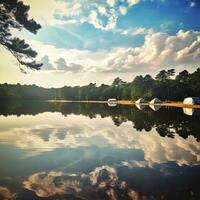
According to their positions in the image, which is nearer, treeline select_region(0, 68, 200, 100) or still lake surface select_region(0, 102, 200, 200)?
still lake surface select_region(0, 102, 200, 200)

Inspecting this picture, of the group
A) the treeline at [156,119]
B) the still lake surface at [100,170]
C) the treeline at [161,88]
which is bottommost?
the still lake surface at [100,170]

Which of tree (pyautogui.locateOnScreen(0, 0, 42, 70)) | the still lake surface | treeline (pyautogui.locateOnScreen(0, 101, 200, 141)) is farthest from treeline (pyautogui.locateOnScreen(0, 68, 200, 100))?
the still lake surface

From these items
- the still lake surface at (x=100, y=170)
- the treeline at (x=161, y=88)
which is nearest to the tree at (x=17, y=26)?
the still lake surface at (x=100, y=170)

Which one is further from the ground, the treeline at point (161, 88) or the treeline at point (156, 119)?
the treeline at point (161, 88)

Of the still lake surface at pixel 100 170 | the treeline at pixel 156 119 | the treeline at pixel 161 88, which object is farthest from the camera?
the treeline at pixel 161 88

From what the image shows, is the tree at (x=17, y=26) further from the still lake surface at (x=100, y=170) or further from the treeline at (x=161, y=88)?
the treeline at (x=161, y=88)

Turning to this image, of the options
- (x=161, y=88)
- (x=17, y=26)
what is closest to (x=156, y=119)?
(x=17, y=26)

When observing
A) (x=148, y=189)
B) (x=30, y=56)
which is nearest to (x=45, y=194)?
(x=148, y=189)

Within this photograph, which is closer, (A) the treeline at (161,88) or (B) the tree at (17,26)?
(B) the tree at (17,26)

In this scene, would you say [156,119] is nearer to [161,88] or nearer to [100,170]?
[100,170]

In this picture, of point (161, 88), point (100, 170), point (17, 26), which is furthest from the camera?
point (161, 88)

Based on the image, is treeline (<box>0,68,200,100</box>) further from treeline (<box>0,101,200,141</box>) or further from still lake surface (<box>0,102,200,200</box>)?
still lake surface (<box>0,102,200,200</box>)

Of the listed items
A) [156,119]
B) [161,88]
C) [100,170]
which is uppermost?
[161,88]

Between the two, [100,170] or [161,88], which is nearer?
[100,170]
